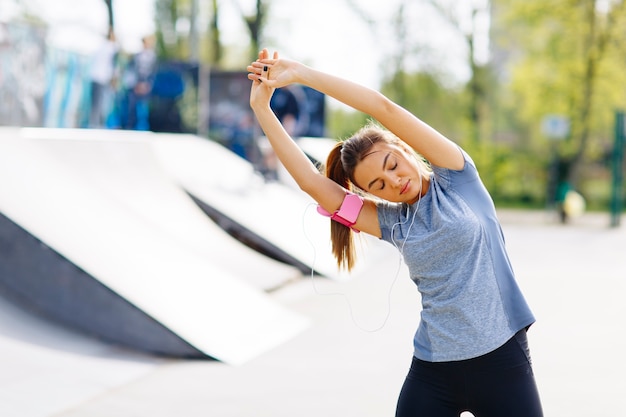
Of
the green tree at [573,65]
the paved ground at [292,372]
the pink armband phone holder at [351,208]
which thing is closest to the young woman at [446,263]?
the pink armband phone holder at [351,208]

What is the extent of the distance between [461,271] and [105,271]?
448cm

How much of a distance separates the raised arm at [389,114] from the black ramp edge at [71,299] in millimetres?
4096

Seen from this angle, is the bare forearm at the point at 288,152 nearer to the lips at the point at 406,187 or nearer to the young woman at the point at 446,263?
the young woman at the point at 446,263

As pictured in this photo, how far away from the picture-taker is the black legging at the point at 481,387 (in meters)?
2.95

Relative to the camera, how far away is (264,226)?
1340 cm

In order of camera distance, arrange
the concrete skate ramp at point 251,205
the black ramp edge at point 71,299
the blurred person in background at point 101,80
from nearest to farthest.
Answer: the black ramp edge at point 71,299, the concrete skate ramp at point 251,205, the blurred person in background at point 101,80

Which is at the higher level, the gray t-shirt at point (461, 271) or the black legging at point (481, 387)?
the gray t-shirt at point (461, 271)

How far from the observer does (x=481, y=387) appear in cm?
296

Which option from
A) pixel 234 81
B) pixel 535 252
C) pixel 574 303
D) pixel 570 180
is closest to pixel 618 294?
pixel 574 303

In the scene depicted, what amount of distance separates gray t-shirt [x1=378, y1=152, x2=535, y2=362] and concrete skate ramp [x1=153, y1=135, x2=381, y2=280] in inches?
322

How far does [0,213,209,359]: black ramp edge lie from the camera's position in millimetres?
6656

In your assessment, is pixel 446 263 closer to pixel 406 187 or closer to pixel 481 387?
pixel 406 187

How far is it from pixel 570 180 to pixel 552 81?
467 cm

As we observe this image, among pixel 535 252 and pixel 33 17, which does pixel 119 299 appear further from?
pixel 33 17
